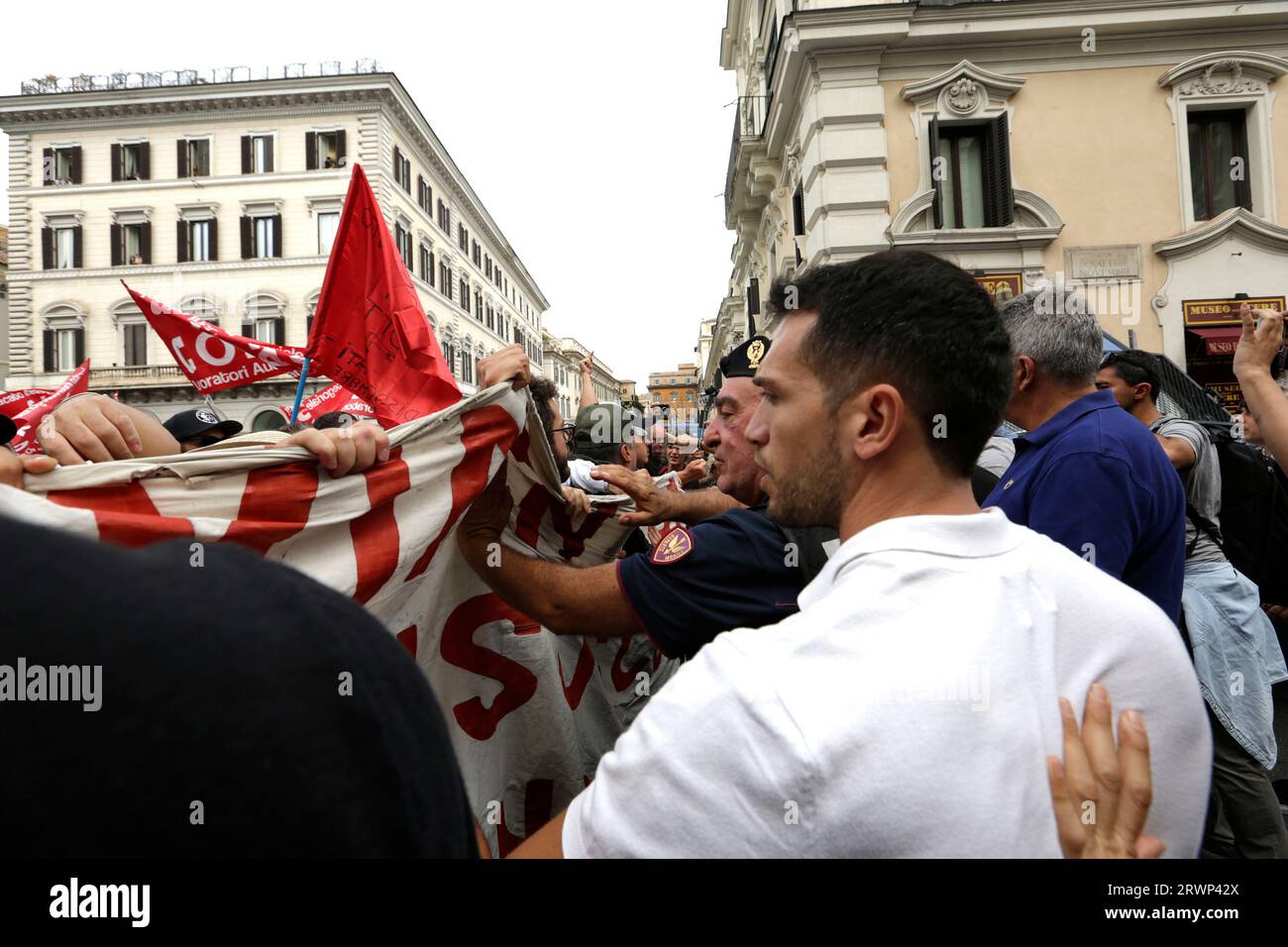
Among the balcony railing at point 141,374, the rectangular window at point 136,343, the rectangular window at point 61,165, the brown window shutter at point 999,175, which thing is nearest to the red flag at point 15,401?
the brown window shutter at point 999,175

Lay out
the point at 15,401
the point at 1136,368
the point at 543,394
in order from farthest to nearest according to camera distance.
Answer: the point at 15,401 → the point at 1136,368 → the point at 543,394

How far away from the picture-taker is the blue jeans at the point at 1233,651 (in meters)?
2.90

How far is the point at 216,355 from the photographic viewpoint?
6676 mm

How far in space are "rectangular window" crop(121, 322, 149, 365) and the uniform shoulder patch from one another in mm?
35669

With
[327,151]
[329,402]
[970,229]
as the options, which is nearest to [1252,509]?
[329,402]

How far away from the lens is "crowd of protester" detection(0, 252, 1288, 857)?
504 mm

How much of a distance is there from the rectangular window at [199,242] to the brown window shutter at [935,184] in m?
29.2

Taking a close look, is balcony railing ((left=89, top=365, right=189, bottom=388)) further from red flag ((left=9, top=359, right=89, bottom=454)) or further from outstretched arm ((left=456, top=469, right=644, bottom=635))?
outstretched arm ((left=456, top=469, right=644, bottom=635))

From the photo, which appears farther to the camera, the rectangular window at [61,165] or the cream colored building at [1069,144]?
the rectangular window at [61,165]

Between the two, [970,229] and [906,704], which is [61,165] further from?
[906,704]

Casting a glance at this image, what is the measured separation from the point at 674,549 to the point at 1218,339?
43.2 ft

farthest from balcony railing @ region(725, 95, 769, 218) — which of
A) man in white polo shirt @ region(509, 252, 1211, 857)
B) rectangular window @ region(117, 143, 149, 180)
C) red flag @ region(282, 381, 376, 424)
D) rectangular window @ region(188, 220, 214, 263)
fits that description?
rectangular window @ region(117, 143, 149, 180)

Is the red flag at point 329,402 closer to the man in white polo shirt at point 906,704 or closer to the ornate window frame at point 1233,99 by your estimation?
the man in white polo shirt at point 906,704
